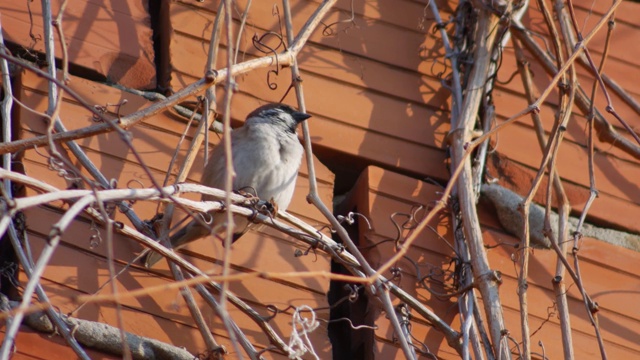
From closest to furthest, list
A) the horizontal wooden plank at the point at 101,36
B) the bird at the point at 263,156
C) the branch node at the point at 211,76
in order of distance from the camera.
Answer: the branch node at the point at 211,76
the horizontal wooden plank at the point at 101,36
the bird at the point at 263,156

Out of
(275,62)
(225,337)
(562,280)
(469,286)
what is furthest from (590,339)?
(275,62)

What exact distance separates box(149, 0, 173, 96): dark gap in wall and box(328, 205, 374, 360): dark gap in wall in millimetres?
853

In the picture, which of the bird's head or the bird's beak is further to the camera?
the bird's head

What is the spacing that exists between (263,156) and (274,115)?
155 millimetres

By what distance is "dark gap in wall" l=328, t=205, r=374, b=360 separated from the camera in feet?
10.3

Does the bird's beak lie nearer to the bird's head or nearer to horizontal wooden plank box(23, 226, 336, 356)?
the bird's head

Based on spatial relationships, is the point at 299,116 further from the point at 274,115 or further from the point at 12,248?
the point at 12,248

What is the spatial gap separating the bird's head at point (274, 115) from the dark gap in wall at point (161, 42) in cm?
31

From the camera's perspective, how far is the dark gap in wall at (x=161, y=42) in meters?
3.42

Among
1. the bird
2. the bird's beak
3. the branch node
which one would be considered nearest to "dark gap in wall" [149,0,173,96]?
the bird

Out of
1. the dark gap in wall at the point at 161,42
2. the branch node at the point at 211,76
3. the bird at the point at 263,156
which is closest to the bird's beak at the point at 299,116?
the bird at the point at 263,156

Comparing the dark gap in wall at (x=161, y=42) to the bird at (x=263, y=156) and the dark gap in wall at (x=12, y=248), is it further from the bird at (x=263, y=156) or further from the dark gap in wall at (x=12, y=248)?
the dark gap in wall at (x=12, y=248)

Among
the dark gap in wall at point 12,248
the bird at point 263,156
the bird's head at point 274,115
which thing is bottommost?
the dark gap in wall at point 12,248

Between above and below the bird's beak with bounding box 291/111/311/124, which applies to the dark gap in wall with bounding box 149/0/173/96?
above
